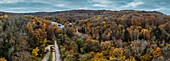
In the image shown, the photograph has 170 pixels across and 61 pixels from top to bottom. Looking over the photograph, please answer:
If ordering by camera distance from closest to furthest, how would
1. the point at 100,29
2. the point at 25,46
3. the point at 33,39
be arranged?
the point at 25,46 → the point at 33,39 → the point at 100,29

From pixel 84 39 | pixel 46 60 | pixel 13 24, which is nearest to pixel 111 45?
pixel 84 39

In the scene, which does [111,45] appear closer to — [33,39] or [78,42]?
[78,42]

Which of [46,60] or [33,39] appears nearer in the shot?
[46,60]

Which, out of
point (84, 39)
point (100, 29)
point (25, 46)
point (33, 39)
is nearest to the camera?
point (25, 46)

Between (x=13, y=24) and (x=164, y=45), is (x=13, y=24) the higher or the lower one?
the higher one

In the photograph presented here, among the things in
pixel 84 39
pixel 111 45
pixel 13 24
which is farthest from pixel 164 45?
pixel 13 24

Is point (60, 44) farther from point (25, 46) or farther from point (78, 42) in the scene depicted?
point (25, 46)
